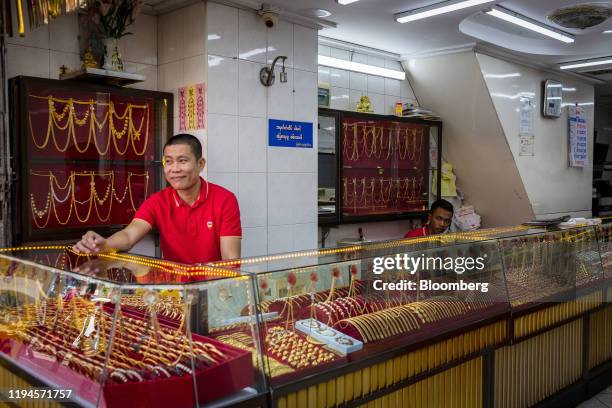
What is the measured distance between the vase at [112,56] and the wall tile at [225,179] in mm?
905

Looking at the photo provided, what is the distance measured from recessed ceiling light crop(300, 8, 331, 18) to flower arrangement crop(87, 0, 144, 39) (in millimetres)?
1213

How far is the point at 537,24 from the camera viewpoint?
5.16m

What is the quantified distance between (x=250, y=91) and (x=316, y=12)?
2.61ft

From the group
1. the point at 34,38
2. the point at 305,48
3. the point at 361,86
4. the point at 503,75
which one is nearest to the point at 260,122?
the point at 305,48

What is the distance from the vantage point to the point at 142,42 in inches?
166

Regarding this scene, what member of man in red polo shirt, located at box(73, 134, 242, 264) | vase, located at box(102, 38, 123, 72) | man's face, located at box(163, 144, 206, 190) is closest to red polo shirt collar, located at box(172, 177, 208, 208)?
man in red polo shirt, located at box(73, 134, 242, 264)

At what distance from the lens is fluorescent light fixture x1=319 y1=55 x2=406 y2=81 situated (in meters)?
Result: 5.29

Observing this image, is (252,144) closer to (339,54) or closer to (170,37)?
(170,37)

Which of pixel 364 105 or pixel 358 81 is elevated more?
pixel 358 81

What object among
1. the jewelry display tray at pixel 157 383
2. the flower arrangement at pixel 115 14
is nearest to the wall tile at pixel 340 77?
the flower arrangement at pixel 115 14

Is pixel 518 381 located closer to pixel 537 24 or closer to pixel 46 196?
pixel 46 196

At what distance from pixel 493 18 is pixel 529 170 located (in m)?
1.84

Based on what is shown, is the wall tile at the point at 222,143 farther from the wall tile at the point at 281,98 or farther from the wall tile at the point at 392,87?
the wall tile at the point at 392,87

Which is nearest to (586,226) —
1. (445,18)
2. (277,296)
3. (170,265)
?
(445,18)
